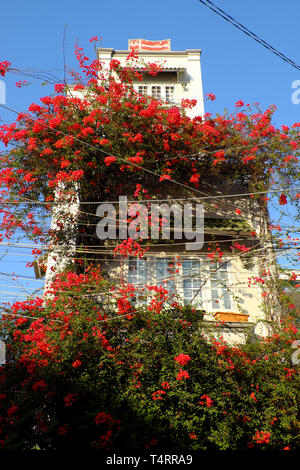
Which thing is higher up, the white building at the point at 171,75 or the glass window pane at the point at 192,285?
the white building at the point at 171,75

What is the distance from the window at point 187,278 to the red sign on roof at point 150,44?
12406 millimetres

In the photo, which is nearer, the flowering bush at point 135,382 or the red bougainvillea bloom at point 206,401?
the flowering bush at point 135,382

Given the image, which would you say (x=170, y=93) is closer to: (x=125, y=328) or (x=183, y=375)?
(x=125, y=328)

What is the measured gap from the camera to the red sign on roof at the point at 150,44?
1820 centimetres

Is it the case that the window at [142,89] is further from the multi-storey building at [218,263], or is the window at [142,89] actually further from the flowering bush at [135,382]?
the flowering bush at [135,382]

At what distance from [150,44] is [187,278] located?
537 inches

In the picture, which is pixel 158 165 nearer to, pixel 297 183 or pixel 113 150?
pixel 113 150

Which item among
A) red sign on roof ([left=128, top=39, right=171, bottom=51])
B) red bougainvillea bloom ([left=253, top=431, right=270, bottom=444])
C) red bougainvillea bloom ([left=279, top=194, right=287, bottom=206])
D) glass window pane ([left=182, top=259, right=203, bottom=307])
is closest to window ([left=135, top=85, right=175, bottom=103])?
red sign on roof ([left=128, top=39, right=171, bottom=51])

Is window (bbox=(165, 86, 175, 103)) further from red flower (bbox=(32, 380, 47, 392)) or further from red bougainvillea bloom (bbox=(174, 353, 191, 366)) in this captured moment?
red flower (bbox=(32, 380, 47, 392))

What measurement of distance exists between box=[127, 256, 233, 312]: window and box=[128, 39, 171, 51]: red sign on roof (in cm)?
1241

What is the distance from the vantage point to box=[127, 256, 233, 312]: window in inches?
422

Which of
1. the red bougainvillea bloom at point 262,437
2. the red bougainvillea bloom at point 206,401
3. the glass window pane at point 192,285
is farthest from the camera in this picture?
the glass window pane at point 192,285

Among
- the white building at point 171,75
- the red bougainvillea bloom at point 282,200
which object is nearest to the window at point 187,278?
the red bougainvillea bloom at point 282,200

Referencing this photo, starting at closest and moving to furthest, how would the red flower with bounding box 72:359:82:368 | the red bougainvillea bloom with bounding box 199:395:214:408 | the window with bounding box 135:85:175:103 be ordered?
the red bougainvillea bloom with bounding box 199:395:214:408
the red flower with bounding box 72:359:82:368
the window with bounding box 135:85:175:103
